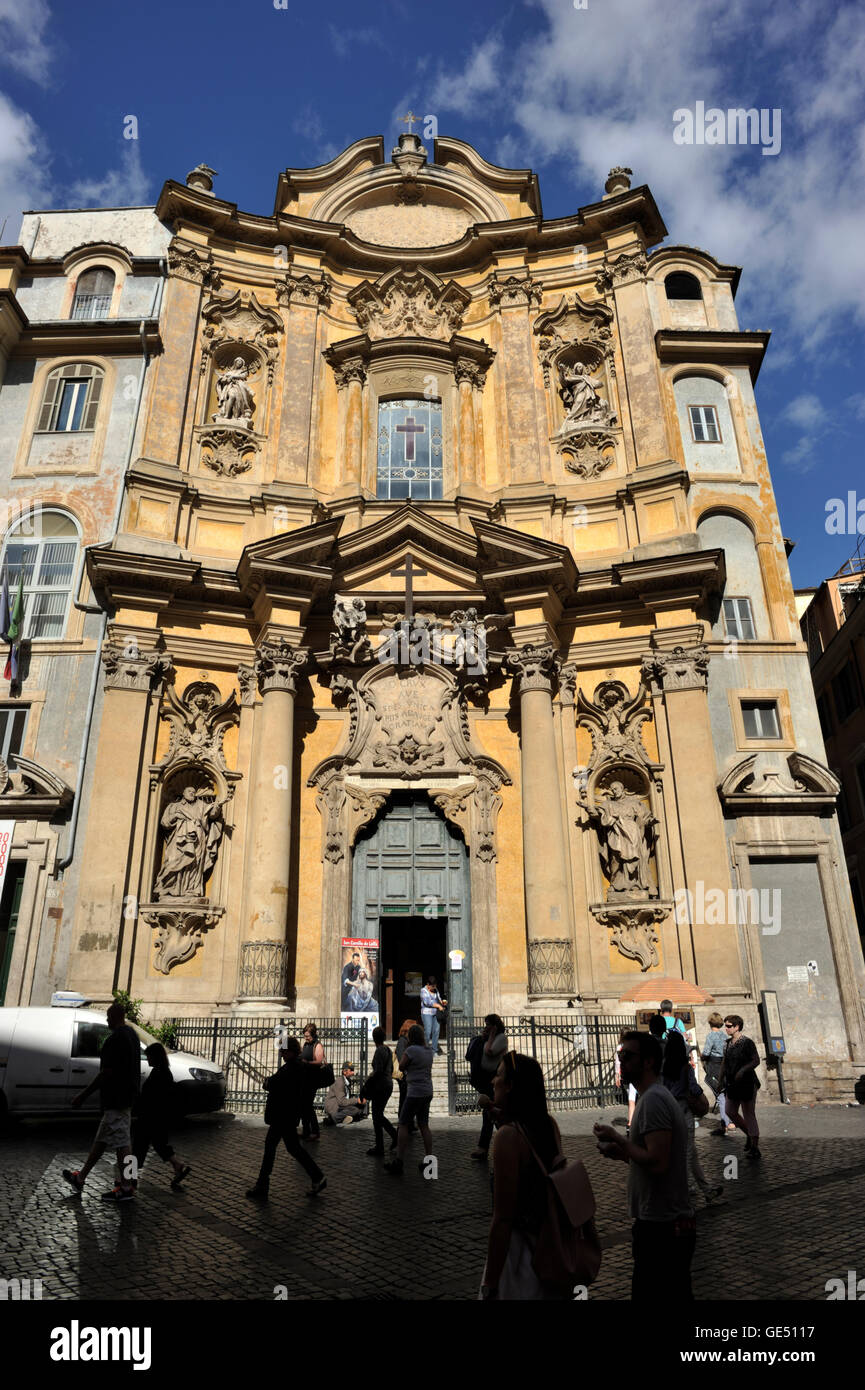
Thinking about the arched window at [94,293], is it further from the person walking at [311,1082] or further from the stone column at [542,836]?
the person walking at [311,1082]

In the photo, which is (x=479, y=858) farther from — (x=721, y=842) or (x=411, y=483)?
(x=411, y=483)

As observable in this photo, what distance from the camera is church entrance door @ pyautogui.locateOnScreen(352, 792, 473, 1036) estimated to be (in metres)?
18.8

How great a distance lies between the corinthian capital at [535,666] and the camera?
19.2m

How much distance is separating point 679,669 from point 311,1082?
488 inches

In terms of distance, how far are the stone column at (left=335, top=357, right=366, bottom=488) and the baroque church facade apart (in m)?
0.10

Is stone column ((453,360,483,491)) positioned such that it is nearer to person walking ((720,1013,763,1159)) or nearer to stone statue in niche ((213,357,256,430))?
stone statue in niche ((213,357,256,430))

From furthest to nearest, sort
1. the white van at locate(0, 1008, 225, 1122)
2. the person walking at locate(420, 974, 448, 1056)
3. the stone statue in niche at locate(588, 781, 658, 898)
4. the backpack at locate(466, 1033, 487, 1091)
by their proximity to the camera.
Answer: the stone statue in niche at locate(588, 781, 658, 898) < the person walking at locate(420, 974, 448, 1056) < the white van at locate(0, 1008, 225, 1122) < the backpack at locate(466, 1033, 487, 1091)

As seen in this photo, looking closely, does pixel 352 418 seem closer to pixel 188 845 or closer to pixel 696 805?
pixel 188 845

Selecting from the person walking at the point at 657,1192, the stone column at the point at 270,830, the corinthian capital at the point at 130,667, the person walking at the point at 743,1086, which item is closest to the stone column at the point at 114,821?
the corinthian capital at the point at 130,667

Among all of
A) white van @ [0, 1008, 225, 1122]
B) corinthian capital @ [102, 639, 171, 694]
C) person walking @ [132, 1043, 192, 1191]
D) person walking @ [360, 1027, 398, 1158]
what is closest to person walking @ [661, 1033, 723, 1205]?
person walking @ [360, 1027, 398, 1158]

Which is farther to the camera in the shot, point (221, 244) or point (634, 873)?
point (221, 244)
